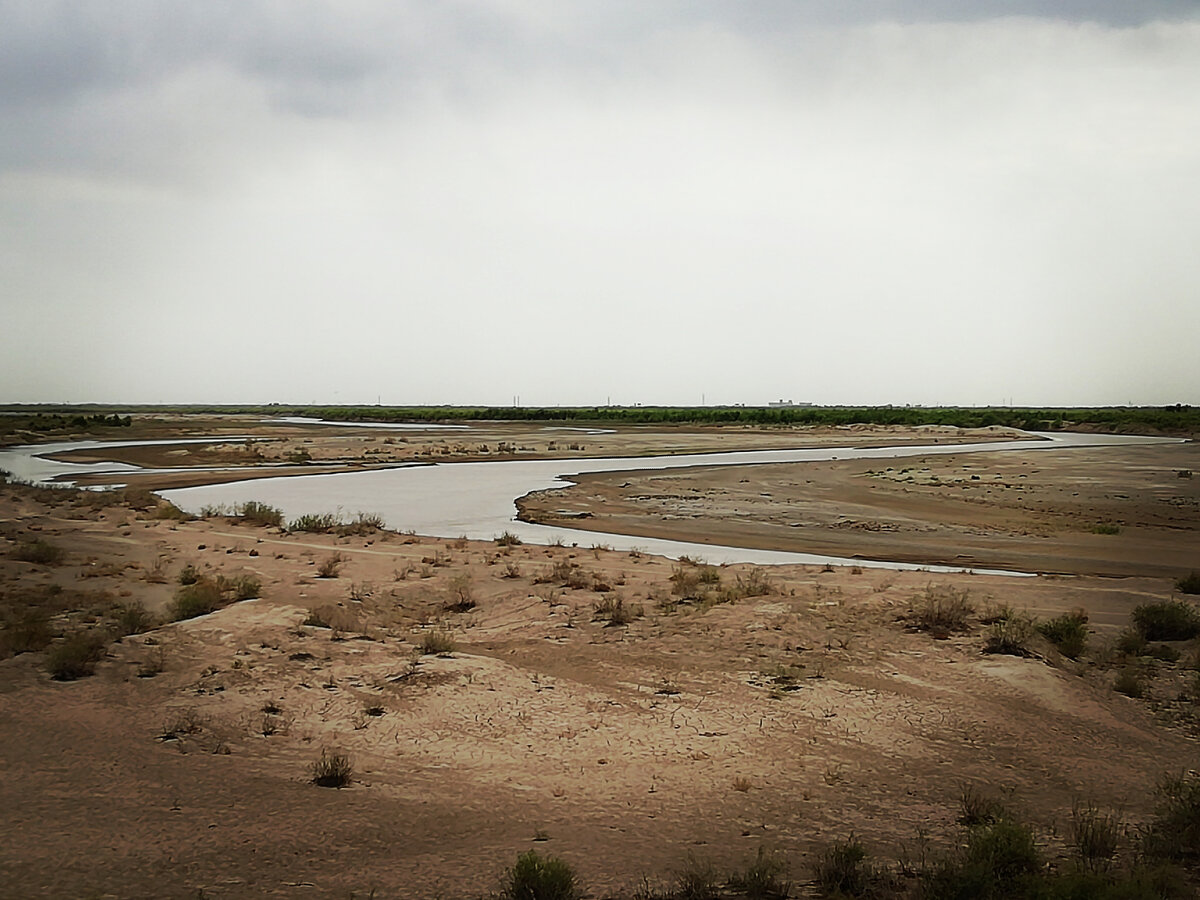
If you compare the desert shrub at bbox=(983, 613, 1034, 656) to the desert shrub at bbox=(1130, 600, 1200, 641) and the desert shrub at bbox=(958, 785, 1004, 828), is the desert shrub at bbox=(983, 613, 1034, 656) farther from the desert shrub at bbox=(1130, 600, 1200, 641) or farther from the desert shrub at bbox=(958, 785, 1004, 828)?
the desert shrub at bbox=(958, 785, 1004, 828)

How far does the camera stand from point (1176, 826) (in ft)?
20.6

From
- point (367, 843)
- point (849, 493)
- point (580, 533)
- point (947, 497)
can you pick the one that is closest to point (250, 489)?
point (580, 533)

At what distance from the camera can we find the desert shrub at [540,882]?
17.5ft

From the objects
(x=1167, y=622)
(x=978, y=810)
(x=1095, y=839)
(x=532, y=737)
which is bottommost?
(x=532, y=737)

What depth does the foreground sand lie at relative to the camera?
6.18m

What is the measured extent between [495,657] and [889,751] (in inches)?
190

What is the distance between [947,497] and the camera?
3078 cm

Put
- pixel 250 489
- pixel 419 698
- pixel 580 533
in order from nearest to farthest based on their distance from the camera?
pixel 419 698 → pixel 580 533 → pixel 250 489

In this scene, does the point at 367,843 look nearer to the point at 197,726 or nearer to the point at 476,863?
the point at 476,863

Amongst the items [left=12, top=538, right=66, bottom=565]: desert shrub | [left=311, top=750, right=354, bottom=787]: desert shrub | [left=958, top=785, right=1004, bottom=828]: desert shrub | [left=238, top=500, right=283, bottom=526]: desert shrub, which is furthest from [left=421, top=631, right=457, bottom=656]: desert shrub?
[left=238, top=500, right=283, bottom=526]: desert shrub

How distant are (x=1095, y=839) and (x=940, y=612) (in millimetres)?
5940

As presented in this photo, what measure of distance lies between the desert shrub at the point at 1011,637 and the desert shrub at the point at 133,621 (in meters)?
10.5

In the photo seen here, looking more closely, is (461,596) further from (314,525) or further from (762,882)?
(314,525)

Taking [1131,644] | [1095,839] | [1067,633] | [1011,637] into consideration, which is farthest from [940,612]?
[1095,839]
